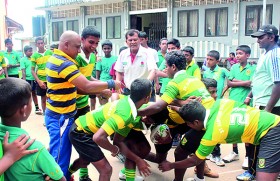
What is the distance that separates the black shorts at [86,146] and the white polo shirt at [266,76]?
2.14 metres

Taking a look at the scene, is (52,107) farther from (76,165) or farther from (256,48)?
(256,48)

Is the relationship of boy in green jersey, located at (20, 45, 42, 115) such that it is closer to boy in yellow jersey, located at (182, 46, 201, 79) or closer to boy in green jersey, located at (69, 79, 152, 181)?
boy in yellow jersey, located at (182, 46, 201, 79)

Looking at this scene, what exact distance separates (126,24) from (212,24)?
16.5 feet

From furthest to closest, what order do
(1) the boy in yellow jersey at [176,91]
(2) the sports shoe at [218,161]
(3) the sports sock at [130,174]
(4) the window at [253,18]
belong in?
(4) the window at [253,18], (2) the sports shoe at [218,161], (3) the sports sock at [130,174], (1) the boy in yellow jersey at [176,91]

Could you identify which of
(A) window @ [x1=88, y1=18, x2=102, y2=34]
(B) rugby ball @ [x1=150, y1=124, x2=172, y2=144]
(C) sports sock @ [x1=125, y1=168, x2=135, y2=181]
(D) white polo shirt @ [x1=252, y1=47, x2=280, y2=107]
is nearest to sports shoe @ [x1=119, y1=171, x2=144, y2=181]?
(C) sports sock @ [x1=125, y1=168, x2=135, y2=181]

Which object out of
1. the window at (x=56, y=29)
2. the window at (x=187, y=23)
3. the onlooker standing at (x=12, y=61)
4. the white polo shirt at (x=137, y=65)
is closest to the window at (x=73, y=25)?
the window at (x=56, y=29)

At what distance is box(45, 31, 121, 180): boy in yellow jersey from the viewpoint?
10.4 ft

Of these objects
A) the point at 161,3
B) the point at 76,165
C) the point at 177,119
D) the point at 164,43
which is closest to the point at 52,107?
the point at 76,165

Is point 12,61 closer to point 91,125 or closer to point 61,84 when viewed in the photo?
point 61,84

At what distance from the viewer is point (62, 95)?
3.23m

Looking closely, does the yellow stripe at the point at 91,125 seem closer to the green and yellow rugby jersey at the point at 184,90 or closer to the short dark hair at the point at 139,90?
the short dark hair at the point at 139,90

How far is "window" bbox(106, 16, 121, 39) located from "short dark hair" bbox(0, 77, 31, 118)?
16091 mm

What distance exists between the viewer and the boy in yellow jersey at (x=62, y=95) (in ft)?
10.4

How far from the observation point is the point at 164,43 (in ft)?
22.5
